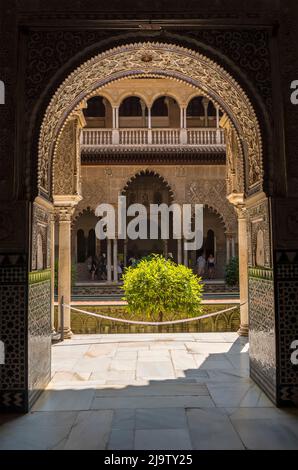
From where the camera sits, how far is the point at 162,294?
629 cm

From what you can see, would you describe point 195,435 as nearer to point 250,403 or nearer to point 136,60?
point 250,403

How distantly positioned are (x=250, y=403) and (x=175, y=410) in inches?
23.6

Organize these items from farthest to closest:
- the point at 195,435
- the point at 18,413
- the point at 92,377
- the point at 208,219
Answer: the point at 208,219 → the point at 92,377 → the point at 18,413 → the point at 195,435

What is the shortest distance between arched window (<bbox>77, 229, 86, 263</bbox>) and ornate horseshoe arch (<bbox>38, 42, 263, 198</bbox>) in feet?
41.0

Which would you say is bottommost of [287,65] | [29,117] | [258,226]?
[258,226]

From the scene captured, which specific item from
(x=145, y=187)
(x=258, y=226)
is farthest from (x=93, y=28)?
(x=145, y=187)

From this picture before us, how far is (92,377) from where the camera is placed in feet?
12.6

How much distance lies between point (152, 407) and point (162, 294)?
3.30 meters

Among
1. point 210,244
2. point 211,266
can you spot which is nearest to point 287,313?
point 211,266

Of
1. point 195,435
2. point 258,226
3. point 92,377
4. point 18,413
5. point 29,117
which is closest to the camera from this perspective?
point 195,435

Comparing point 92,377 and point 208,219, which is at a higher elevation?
point 208,219

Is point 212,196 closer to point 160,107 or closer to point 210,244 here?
point 210,244

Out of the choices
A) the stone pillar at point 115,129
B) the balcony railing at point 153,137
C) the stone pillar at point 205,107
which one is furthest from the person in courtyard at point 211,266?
the stone pillar at point 115,129

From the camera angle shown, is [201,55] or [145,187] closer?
[201,55]
